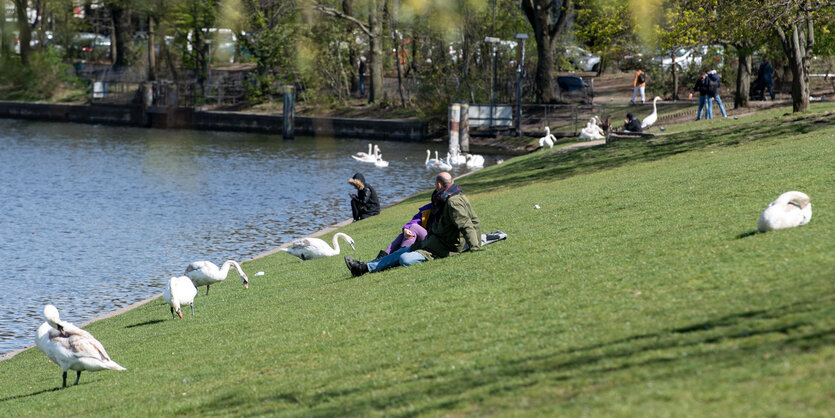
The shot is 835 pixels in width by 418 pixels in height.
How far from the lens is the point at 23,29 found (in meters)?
76.9

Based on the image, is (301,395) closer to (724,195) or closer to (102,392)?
(102,392)

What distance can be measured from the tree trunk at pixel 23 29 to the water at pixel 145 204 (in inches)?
941

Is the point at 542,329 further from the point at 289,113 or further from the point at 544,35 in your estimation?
the point at 289,113

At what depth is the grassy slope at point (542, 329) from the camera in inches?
Result: 238

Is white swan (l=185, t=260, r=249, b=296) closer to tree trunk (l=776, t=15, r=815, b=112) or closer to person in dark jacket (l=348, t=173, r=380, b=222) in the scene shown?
person in dark jacket (l=348, t=173, r=380, b=222)

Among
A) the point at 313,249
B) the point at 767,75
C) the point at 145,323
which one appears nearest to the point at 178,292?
the point at 145,323

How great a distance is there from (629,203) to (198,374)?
9045 mm

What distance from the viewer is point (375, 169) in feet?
131

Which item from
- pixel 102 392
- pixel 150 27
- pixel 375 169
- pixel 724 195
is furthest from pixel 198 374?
pixel 150 27

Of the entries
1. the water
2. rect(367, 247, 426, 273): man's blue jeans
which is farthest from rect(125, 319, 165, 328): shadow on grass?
rect(367, 247, 426, 273): man's blue jeans

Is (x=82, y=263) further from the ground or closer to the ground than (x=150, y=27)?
closer to the ground

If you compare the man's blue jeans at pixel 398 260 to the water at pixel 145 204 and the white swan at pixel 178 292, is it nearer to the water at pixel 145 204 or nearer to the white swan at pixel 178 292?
the white swan at pixel 178 292

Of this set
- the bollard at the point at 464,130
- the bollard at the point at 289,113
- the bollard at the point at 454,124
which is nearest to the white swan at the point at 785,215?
the bollard at the point at 454,124

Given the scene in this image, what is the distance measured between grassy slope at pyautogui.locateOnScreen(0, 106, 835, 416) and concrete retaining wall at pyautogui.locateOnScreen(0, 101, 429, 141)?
37247mm
